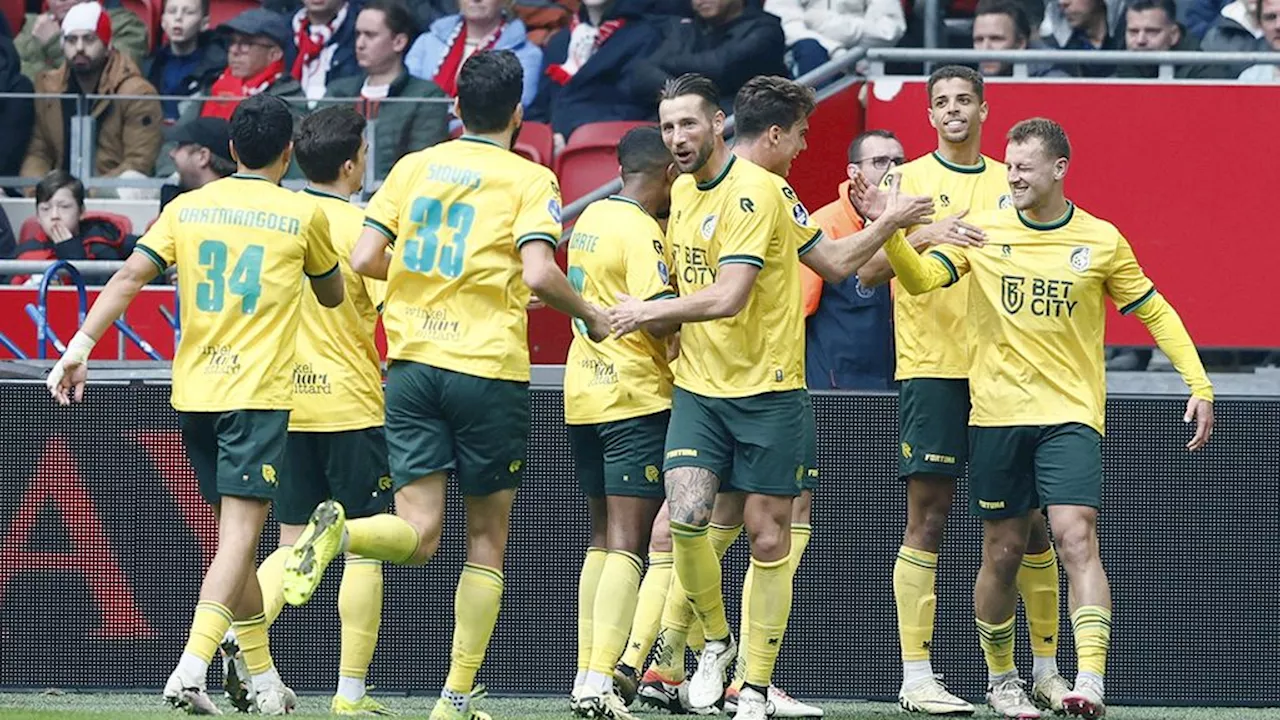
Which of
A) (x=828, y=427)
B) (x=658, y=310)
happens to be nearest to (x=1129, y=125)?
(x=828, y=427)

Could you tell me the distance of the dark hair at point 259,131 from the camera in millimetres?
8555

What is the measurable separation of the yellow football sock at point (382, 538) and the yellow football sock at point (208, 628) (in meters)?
0.86

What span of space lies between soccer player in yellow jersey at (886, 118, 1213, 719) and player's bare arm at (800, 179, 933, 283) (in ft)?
0.66

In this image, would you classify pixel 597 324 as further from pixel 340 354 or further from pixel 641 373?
pixel 340 354

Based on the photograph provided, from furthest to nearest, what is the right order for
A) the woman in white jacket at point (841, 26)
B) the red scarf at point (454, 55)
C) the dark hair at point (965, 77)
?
the red scarf at point (454, 55)
the woman in white jacket at point (841, 26)
the dark hair at point (965, 77)

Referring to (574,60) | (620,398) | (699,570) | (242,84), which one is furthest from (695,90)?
(242,84)

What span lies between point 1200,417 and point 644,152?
2530 millimetres

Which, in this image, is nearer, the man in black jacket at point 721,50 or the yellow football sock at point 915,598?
the yellow football sock at point 915,598

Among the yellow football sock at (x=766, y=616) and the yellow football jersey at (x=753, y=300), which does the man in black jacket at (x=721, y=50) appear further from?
the yellow football sock at (x=766, y=616)

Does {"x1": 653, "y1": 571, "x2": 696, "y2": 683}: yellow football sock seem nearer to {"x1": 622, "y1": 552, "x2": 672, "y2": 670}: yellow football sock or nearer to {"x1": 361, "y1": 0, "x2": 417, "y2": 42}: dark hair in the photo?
{"x1": 622, "y1": 552, "x2": 672, "y2": 670}: yellow football sock

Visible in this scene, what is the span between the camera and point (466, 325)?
7969 mm

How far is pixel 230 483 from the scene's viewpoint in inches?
330

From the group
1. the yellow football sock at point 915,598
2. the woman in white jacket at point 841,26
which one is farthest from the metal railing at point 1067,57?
the yellow football sock at point 915,598

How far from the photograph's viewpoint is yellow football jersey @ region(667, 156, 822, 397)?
8203 mm
